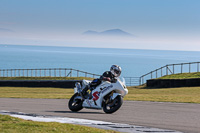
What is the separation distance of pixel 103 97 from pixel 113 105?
591 millimetres

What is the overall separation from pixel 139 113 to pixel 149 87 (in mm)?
27395

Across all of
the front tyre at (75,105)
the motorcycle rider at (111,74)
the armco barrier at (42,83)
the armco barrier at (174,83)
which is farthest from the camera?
the armco barrier at (42,83)

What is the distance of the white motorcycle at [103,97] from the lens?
13234 mm

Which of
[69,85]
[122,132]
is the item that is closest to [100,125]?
[122,132]

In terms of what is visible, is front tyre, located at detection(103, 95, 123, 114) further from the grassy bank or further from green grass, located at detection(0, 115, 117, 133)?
the grassy bank

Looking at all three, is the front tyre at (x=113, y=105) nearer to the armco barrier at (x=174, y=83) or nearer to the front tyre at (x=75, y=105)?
the front tyre at (x=75, y=105)

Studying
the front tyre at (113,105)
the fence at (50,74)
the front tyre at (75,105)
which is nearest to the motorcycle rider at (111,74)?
the front tyre at (113,105)

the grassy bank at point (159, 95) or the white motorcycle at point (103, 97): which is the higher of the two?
the white motorcycle at point (103, 97)

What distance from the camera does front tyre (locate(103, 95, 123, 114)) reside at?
13.1m

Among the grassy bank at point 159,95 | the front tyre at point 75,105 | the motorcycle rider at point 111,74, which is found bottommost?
the grassy bank at point 159,95

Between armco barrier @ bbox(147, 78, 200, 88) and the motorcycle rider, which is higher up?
the motorcycle rider

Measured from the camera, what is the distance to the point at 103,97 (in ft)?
45.3

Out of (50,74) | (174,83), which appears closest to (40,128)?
(174,83)

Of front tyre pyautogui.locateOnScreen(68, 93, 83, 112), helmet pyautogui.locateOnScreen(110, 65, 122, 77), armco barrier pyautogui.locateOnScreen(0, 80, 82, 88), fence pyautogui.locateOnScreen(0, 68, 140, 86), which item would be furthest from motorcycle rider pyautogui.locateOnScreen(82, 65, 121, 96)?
fence pyautogui.locateOnScreen(0, 68, 140, 86)
